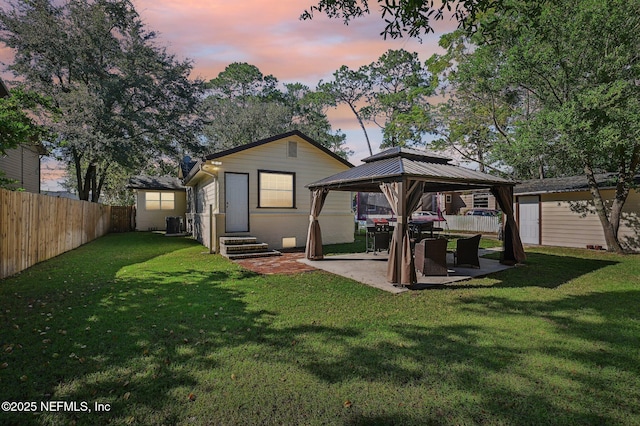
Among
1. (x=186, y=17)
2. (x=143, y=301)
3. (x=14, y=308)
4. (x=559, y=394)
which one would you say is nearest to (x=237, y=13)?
(x=186, y=17)

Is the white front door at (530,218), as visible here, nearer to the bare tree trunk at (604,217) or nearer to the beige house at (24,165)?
the bare tree trunk at (604,217)

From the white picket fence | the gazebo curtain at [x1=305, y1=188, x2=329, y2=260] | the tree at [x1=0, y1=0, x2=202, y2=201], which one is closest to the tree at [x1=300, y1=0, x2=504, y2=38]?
the gazebo curtain at [x1=305, y1=188, x2=329, y2=260]

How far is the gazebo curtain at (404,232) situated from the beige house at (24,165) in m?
15.1

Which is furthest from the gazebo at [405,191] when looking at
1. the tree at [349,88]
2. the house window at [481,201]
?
the tree at [349,88]

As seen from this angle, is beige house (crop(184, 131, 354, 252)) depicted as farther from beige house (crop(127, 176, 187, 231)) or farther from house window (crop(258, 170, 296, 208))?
beige house (crop(127, 176, 187, 231))

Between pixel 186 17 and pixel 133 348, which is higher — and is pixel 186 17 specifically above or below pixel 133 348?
above

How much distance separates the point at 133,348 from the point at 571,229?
638 inches

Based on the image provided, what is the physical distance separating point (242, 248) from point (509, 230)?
26.8ft

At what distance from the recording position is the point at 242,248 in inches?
403

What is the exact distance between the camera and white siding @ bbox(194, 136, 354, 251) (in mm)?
11337

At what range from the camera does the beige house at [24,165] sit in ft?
44.0

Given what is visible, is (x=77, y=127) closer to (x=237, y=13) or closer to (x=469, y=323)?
(x=237, y=13)

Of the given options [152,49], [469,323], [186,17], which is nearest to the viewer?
[469,323]

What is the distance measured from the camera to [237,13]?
217 inches
